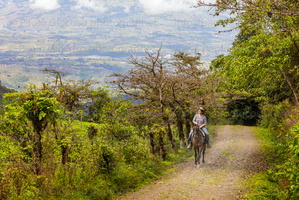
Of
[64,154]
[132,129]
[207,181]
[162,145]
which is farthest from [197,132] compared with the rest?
[64,154]

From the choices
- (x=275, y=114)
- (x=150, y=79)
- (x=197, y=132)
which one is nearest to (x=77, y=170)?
(x=197, y=132)

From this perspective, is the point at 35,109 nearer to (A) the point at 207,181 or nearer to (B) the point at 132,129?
(B) the point at 132,129

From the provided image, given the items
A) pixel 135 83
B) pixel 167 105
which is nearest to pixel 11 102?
pixel 135 83

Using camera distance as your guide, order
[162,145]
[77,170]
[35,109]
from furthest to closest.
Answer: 1. [162,145]
2. [77,170]
3. [35,109]

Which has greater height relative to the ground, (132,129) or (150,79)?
(150,79)

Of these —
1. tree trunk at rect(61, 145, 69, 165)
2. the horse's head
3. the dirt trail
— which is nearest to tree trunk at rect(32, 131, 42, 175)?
tree trunk at rect(61, 145, 69, 165)

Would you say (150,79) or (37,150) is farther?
(150,79)

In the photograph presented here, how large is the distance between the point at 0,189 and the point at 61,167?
292 cm

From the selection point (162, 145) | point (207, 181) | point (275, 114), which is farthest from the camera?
point (275, 114)

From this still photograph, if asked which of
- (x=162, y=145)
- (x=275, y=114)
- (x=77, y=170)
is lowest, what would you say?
(x=275, y=114)

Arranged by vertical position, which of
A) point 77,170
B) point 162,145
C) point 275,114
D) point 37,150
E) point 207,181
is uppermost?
point 37,150

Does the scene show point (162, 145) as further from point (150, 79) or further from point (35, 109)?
point (35, 109)

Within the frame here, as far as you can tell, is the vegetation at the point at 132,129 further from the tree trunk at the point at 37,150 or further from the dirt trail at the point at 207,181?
the dirt trail at the point at 207,181

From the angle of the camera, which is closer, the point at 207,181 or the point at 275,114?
the point at 207,181
